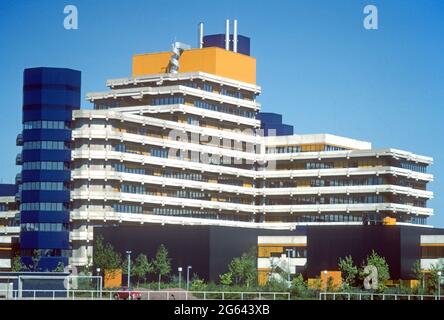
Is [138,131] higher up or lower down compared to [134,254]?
higher up

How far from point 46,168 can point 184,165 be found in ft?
53.9

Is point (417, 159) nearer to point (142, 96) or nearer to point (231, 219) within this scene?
point (231, 219)

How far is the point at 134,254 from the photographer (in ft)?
315

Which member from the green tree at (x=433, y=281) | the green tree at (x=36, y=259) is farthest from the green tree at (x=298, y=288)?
the green tree at (x=36, y=259)

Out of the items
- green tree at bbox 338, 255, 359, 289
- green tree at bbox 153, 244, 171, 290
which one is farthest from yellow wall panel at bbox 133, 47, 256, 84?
green tree at bbox 338, 255, 359, 289

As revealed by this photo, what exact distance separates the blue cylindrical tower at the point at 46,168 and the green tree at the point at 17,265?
1137 mm

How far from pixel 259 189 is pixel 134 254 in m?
39.8

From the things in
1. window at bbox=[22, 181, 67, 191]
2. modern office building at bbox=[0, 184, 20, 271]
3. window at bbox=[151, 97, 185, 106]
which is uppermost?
window at bbox=[151, 97, 185, 106]

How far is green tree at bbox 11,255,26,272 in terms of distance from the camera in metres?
108

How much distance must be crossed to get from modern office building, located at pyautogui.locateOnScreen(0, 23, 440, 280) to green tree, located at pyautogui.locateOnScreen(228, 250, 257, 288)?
750 cm

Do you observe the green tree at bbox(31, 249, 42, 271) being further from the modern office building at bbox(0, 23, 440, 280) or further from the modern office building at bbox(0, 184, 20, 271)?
the modern office building at bbox(0, 184, 20, 271)

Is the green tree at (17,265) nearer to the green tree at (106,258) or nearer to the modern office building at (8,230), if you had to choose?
the modern office building at (8,230)
